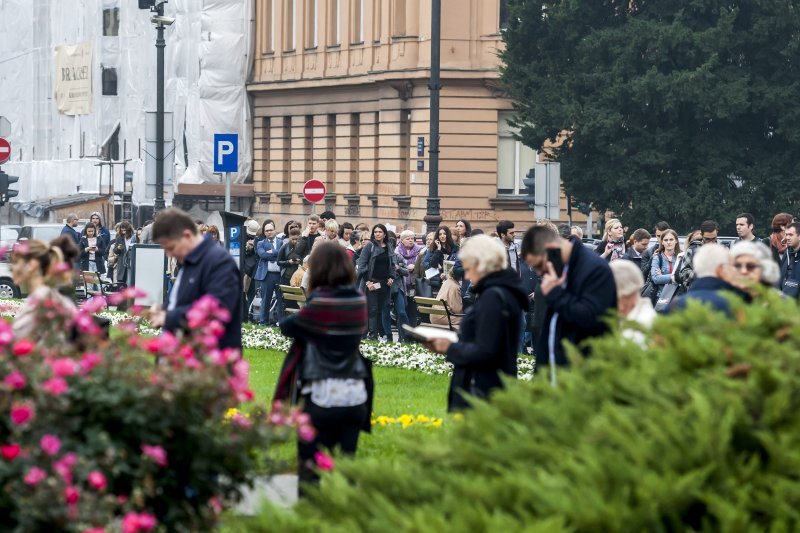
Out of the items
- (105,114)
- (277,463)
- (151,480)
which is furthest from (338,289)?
(105,114)

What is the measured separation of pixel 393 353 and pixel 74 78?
46568 millimetres

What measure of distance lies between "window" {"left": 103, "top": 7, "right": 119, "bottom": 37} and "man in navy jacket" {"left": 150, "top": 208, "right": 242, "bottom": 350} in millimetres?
56262

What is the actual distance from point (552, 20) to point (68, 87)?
28.5m

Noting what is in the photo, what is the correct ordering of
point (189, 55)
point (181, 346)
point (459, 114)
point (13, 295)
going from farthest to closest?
point (189, 55) < point (459, 114) < point (13, 295) < point (181, 346)

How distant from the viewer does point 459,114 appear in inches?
1986

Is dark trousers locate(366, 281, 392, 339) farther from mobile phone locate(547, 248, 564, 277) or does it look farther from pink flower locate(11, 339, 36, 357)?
pink flower locate(11, 339, 36, 357)

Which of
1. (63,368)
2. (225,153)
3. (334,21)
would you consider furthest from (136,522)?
(334,21)

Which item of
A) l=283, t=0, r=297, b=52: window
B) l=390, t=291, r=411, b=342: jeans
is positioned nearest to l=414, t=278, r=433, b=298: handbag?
l=390, t=291, r=411, b=342: jeans

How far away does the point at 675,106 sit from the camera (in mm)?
40156

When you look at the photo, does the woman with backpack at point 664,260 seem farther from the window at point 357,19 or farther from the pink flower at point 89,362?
the window at point 357,19

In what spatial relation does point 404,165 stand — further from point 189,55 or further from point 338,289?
point 338,289

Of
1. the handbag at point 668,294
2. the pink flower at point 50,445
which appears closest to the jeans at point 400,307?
the handbag at point 668,294

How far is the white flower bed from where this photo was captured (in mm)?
19141

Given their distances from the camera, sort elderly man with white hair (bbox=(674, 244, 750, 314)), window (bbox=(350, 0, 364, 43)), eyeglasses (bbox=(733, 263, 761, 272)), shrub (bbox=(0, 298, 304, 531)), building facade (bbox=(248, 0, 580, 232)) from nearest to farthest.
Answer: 1. shrub (bbox=(0, 298, 304, 531))
2. elderly man with white hair (bbox=(674, 244, 750, 314))
3. eyeglasses (bbox=(733, 263, 761, 272))
4. building facade (bbox=(248, 0, 580, 232))
5. window (bbox=(350, 0, 364, 43))
